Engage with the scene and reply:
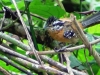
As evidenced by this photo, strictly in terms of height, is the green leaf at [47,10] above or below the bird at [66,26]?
above

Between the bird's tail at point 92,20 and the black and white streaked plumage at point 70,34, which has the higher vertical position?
the black and white streaked plumage at point 70,34

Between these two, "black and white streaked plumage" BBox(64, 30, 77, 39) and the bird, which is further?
"black and white streaked plumage" BBox(64, 30, 77, 39)

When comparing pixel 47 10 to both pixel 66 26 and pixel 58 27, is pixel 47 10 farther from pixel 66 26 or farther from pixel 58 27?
pixel 58 27

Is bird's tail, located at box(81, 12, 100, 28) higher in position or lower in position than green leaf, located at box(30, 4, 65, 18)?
lower

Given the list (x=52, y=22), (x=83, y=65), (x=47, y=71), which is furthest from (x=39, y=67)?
(x=52, y=22)

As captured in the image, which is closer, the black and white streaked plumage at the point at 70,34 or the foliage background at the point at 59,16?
the foliage background at the point at 59,16

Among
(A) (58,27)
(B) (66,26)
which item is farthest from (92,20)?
(A) (58,27)

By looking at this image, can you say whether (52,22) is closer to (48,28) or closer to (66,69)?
(48,28)

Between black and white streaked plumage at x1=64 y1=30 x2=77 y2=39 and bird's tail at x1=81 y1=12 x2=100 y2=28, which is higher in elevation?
black and white streaked plumage at x1=64 y1=30 x2=77 y2=39

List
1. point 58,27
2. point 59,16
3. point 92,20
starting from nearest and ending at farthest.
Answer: point 92,20 → point 59,16 → point 58,27

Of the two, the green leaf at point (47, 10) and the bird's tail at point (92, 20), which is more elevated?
the green leaf at point (47, 10)

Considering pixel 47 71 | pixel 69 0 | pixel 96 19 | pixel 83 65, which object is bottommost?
pixel 47 71
